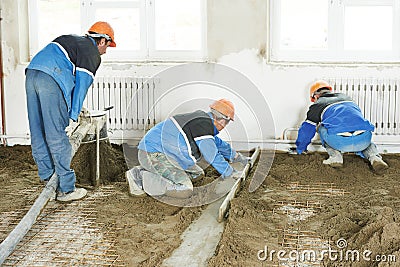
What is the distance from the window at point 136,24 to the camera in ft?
21.4

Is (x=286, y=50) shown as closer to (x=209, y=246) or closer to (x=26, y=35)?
(x=26, y=35)

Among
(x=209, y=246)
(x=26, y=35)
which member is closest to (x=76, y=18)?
(x=26, y=35)

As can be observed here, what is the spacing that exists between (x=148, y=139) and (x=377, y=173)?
6.88 ft

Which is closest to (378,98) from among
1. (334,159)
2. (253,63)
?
(334,159)

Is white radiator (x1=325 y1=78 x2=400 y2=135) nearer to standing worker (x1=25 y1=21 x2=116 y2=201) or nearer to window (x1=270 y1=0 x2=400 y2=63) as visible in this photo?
Answer: window (x1=270 y1=0 x2=400 y2=63)

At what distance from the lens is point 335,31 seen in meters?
6.30

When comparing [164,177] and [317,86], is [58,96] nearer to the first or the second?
[164,177]

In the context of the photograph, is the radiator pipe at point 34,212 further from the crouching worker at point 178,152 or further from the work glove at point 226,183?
the work glove at point 226,183

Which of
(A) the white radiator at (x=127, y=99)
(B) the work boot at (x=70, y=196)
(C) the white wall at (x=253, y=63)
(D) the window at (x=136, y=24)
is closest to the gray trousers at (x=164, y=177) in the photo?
(B) the work boot at (x=70, y=196)

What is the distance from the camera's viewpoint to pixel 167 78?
6.47m

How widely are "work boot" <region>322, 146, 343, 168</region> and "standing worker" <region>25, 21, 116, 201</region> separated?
231 centimetres

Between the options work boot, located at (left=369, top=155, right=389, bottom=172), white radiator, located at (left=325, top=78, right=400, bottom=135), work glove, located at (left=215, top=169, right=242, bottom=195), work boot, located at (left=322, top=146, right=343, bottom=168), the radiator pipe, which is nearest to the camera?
the radiator pipe

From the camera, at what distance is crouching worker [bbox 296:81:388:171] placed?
5.34m

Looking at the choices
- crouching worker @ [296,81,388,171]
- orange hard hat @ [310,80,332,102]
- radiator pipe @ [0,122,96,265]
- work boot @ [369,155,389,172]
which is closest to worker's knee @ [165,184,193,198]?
radiator pipe @ [0,122,96,265]
